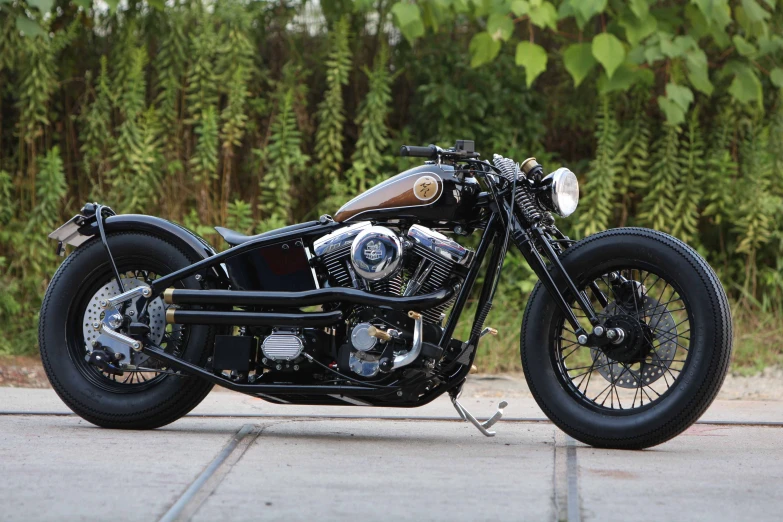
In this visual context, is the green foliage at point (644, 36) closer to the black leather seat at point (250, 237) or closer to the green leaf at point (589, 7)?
the green leaf at point (589, 7)

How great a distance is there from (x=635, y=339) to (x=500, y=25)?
328 cm

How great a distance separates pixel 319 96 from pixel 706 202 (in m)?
2.89

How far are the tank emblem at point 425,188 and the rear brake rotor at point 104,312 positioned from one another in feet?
3.89

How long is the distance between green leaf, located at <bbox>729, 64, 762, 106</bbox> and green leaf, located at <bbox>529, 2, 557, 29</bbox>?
4.51 ft

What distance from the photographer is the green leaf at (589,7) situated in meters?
6.66

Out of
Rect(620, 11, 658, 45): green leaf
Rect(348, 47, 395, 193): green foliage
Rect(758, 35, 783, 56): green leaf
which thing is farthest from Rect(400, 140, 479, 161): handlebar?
Rect(758, 35, 783, 56): green leaf

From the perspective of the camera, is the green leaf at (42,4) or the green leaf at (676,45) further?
the green leaf at (676,45)

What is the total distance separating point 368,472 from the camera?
377cm

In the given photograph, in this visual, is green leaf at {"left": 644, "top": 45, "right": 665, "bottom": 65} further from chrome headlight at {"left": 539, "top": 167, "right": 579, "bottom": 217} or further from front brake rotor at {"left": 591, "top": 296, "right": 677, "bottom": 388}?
front brake rotor at {"left": 591, "top": 296, "right": 677, "bottom": 388}

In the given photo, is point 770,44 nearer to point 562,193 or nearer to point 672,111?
point 672,111

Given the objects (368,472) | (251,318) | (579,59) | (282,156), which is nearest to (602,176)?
(579,59)

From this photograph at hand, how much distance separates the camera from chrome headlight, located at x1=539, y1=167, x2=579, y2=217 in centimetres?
423

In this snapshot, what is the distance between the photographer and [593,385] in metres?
6.79

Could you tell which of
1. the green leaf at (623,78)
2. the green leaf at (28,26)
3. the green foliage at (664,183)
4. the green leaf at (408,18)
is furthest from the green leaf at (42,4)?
the green foliage at (664,183)
